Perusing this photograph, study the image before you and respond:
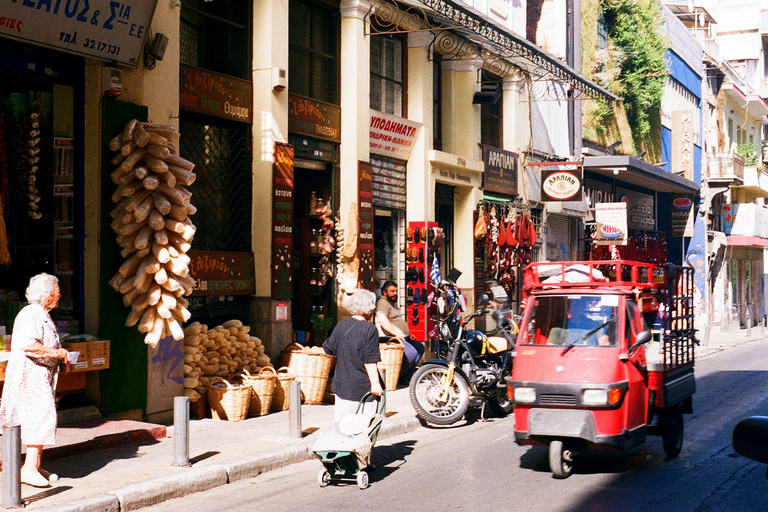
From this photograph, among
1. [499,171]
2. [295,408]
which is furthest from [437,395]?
[499,171]

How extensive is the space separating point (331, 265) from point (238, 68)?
3549mm

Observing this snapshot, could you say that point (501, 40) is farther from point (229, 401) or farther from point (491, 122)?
point (229, 401)

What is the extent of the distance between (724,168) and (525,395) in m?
34.8

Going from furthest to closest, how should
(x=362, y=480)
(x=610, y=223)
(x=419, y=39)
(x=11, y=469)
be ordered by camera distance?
(x=610, y=223), (x=419, y=39), (x=362, y=480), (x=11, y=469)

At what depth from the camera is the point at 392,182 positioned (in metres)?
17.3

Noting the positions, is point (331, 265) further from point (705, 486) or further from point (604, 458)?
point (705, 486)

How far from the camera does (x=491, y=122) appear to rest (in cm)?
2211

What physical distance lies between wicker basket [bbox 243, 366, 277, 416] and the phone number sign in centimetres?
416

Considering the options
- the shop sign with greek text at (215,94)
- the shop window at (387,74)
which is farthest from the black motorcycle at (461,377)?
the shop window at (387,74)

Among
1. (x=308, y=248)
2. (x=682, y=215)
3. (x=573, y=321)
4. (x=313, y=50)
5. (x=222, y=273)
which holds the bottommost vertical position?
(x=573, y=321)

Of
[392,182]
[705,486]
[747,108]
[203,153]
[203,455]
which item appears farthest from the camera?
[747,108]

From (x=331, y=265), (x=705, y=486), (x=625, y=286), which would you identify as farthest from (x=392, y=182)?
(x=705, y=486)

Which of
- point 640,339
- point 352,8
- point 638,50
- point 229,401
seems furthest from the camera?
point 638,50

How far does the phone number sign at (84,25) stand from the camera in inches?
361
